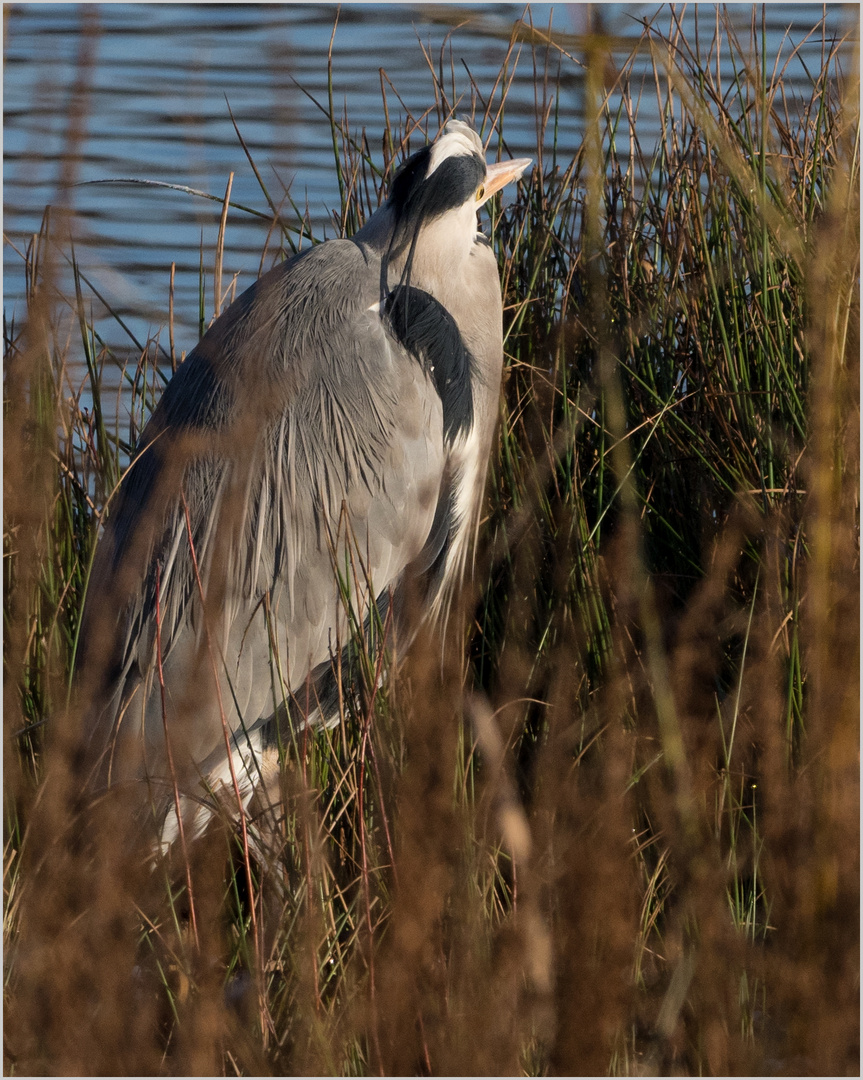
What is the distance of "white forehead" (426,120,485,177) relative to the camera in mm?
2176

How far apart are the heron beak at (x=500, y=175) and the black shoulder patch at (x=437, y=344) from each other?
26 centimetres

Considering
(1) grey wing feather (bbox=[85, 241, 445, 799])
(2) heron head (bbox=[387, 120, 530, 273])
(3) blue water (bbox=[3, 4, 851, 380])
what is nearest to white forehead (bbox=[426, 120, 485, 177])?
(2) heron head (bbox=[387, 120, 530, 273])

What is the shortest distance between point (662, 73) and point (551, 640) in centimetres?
175

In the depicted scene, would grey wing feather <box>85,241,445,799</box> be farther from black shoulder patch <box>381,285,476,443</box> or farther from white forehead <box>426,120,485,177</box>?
white forehead <box>426,120,485,177</box>

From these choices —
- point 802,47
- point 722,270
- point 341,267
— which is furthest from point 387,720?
point 802,47

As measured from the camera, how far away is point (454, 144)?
220cm

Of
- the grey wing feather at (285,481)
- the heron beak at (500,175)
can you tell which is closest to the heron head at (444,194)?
the heron beak at (500,175)

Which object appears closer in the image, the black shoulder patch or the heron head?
the heron head

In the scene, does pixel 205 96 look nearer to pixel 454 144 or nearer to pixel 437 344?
pixel 454 144

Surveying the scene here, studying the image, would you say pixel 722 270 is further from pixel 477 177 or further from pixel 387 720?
pixel 387 720

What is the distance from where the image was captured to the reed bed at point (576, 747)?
34.2 inches

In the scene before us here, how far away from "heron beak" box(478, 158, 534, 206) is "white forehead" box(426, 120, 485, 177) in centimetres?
5

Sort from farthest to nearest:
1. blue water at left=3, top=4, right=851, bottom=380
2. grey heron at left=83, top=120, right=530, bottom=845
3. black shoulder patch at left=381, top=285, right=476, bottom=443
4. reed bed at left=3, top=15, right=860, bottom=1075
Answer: black shoulder patch at left=381, top=285, right=476, bottom=443, grey heron at left=83, top=120, right=530, bottom=845, reed bed at left=3, top=15, right=860, bottom=1075, blue water at left=3, top=4, right=851, bottom=380

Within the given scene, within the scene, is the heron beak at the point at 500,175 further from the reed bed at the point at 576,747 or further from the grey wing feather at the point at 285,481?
the grey wing feather at the point at 285,481
